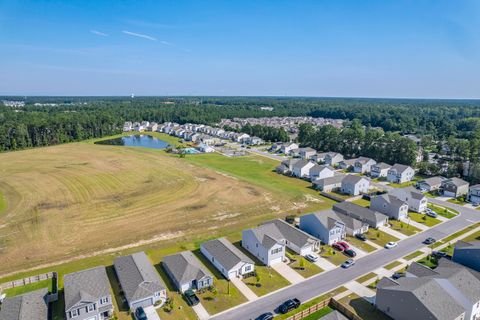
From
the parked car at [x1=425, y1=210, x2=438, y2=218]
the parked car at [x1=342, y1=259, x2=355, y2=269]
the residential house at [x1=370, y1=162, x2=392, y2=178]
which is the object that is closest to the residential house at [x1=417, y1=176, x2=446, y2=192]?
the residential house at [x1=370, y1=162, x2=392, y2=178]

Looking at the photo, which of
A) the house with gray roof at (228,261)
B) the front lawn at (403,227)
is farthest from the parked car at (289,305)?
the front lawn at (403,227)

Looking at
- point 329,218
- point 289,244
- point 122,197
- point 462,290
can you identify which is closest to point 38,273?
point 122,197

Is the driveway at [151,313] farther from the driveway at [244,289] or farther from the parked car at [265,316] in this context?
the parked car at [265,316]

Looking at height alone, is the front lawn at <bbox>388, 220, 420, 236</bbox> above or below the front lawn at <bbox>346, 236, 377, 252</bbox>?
above

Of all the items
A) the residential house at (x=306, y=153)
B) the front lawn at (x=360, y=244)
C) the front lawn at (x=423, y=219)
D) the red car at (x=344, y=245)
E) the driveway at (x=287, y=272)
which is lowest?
the driveway at (x=287, y=272)

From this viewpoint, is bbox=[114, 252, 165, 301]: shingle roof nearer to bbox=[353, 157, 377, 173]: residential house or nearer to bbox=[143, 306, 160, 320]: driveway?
bbox=[143, 306, 160, 320]: driveway
